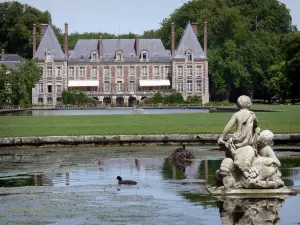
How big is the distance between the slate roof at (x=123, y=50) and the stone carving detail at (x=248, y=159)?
94.0 metres

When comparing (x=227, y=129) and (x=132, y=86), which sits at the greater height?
(x=132, y=86)

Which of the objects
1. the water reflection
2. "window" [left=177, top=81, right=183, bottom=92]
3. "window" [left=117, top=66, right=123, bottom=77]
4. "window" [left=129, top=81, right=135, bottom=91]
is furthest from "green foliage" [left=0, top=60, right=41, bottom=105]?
the water reflection

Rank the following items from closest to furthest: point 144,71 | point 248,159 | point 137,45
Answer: point 248,159
point 137,45
point 144,71

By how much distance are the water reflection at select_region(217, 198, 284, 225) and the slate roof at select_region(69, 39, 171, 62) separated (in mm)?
95497

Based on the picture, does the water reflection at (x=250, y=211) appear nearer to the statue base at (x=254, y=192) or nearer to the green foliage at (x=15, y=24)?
the statue base at (x=254, y=192)

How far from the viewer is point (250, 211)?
1367 cm

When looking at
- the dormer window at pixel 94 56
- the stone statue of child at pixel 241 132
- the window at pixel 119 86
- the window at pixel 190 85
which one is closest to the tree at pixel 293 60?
the window at pixel 190 85

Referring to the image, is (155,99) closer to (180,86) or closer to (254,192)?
(180,86)

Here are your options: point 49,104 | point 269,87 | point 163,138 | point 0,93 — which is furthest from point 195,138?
point 49,104

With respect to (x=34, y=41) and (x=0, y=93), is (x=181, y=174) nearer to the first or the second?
(x=0, y=93)

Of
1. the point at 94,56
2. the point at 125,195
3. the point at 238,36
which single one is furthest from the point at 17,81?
the point at 125,195

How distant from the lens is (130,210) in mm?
14156

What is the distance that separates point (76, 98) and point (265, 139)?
87519 mm

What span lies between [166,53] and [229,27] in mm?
8906
